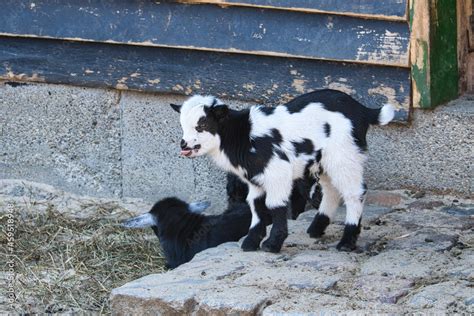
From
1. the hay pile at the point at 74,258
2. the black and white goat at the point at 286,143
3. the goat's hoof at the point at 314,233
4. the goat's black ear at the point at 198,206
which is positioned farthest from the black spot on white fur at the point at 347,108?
the hay pile at the point at 74,258

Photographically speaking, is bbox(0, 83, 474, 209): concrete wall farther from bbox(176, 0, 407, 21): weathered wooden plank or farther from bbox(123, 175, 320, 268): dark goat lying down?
bbox(176, 0, 407, 21): weathered wooden plank

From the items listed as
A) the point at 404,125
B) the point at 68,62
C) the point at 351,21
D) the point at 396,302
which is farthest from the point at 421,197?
the point at 68,62

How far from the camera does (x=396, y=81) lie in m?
6.66

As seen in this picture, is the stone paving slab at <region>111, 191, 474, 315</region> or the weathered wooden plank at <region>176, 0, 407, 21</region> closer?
the stone paving slab at <region>111, 191, 474, 315</region>

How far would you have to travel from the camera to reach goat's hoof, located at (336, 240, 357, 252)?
19.0 ft

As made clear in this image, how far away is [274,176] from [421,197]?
4.77 ft

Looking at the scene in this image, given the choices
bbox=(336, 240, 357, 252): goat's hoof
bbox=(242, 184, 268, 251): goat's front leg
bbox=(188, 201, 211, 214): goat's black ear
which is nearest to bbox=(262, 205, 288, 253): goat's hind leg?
bbox=(242, 184, 268, 251): goat's front leg

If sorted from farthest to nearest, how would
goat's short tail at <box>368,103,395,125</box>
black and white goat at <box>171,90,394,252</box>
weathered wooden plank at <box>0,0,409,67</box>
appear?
weathered wooden plank at <box>0,0,409,67</box>, goat's short tail at <box>368,103,395,125</box>, black and white goat at <box>171,90,394,252</box>

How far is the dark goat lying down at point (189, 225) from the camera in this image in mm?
6656

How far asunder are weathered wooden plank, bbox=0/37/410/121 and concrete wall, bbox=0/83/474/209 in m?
0.14

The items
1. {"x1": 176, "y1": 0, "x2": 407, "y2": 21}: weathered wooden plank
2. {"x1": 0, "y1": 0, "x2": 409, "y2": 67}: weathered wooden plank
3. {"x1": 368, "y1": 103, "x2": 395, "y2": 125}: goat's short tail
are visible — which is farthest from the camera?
{"x1": 0, "y1": 0, "x2": 409, "y2": 67}: weathered wooden plank

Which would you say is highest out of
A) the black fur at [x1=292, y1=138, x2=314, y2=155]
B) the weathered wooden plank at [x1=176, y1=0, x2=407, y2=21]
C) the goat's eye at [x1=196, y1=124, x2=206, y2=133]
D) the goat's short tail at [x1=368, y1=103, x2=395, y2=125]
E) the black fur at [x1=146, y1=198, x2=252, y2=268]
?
the weathered wooden plank at [x1=176, y1=0, x2=407, y2=21]

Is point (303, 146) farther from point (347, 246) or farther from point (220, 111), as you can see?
point (347, 246)

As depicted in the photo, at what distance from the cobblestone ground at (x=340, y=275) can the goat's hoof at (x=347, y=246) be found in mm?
43
